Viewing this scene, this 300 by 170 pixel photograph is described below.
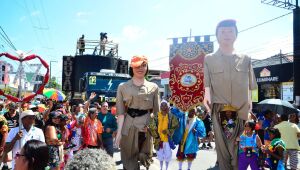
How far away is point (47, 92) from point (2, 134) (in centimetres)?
485

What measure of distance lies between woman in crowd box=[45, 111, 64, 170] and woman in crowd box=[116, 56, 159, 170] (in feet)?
4.26

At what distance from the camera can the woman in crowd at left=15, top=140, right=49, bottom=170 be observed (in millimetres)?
2701

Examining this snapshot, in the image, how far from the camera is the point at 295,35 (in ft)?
57.5

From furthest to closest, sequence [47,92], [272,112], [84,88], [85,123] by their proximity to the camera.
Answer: [84,88], [47,92], [272,112], [85,123]

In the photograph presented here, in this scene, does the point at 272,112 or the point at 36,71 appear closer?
the point at 36,71

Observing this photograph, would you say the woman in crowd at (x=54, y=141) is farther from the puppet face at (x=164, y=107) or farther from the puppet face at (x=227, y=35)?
the puppet face at (x=227, y=35)

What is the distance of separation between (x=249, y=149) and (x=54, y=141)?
3.66 meters

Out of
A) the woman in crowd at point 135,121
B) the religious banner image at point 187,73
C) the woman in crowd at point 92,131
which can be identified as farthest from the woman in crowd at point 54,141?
the religious banner image at point 187,73

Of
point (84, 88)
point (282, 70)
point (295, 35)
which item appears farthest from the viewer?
point (282, 70)

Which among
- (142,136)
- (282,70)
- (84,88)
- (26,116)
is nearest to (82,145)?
(26,116)

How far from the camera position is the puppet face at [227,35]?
400 cm

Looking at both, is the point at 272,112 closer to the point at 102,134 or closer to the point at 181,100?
the point at 181,100

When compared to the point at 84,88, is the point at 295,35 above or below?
above

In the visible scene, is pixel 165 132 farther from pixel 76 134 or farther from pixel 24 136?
pixel 24 136
